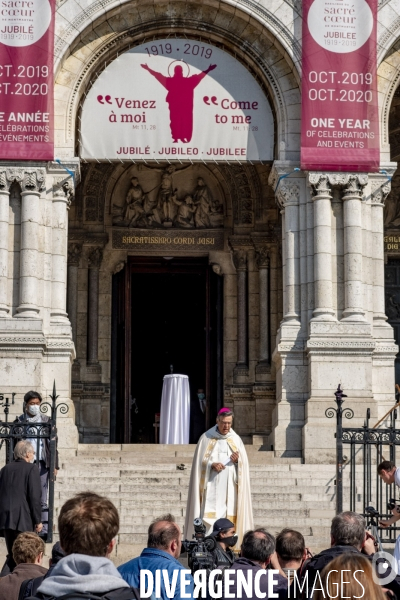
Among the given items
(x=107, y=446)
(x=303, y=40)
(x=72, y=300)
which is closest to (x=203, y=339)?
(x=72, y=300)

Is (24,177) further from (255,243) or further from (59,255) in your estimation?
(255,243)

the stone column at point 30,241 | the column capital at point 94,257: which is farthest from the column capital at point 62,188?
the column capital at point 94,257

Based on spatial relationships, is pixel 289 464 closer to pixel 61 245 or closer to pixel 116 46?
pixel 61 245

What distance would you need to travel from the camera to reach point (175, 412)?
A: 22812mm

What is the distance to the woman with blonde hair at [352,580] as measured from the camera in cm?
491

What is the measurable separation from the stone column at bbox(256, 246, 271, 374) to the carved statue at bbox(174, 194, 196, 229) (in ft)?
5.72

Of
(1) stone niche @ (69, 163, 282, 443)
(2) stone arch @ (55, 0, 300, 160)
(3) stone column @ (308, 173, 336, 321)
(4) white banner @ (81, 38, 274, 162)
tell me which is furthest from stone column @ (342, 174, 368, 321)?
(1) stone niche @ (69, 163, 282, 443)

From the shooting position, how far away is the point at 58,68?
21188mm

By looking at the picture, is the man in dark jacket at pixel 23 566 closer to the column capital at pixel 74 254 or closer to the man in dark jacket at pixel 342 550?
the man in dark jacket at pixel 342 550

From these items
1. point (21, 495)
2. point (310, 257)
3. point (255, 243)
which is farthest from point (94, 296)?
point (21, 495)

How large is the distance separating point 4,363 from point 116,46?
6.23 metres

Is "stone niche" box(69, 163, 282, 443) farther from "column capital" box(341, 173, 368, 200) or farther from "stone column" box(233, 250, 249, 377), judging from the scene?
"column capital" box(341, 173, 368, 200)

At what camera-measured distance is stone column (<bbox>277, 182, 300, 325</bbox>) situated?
2111cm

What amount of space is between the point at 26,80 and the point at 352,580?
1681 cm
